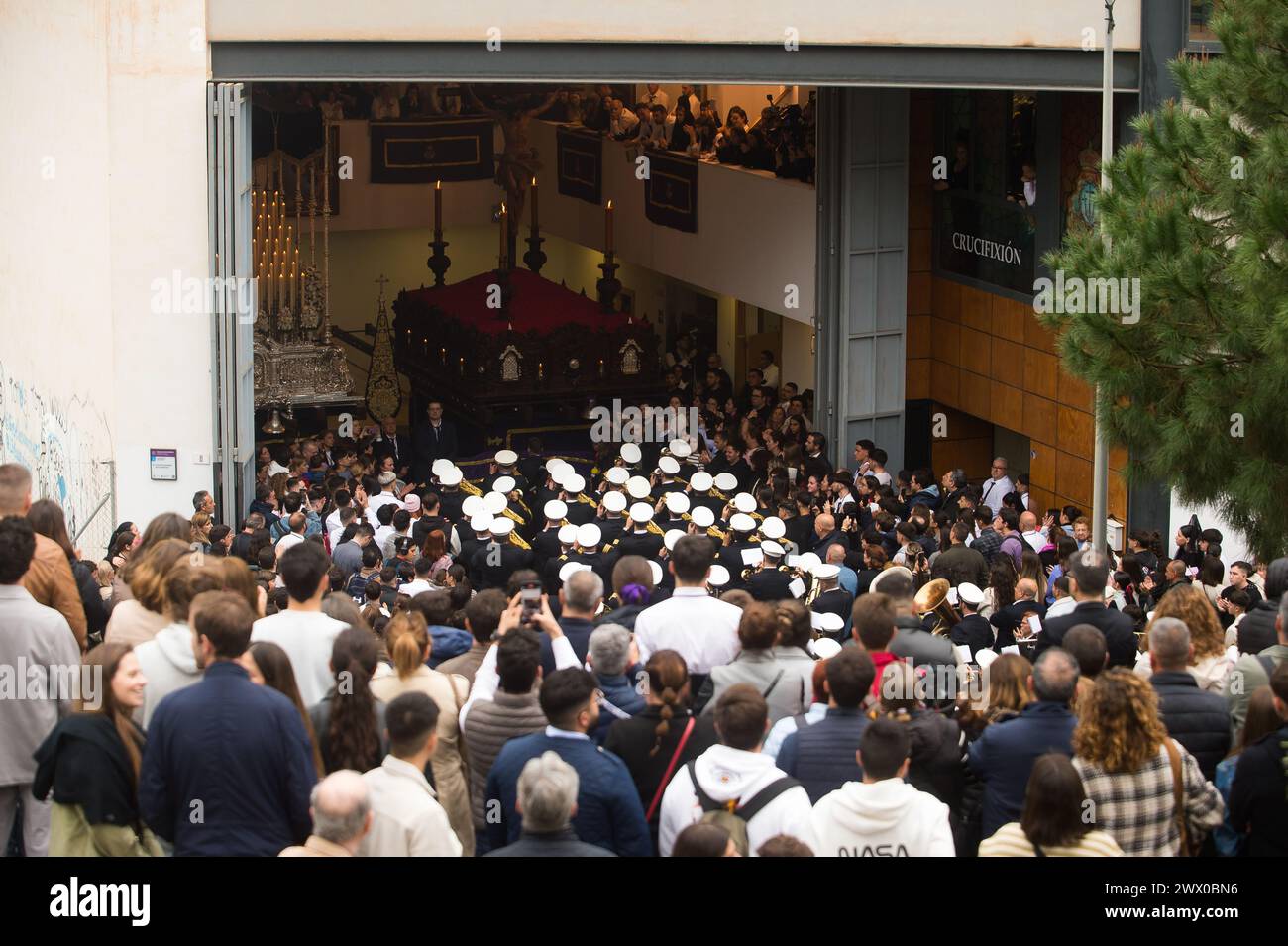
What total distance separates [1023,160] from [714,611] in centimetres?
1301

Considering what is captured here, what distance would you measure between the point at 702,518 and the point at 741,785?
899 centimetres

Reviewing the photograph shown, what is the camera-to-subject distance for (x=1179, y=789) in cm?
713

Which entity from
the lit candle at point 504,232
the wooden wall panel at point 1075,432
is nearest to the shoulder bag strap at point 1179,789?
the wooden wall panel at point 1075,432

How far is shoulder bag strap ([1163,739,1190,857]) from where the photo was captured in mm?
7125

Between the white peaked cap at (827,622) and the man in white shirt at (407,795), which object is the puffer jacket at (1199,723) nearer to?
the man in white shirt at (407,795)

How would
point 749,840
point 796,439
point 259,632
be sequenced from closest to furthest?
1. point 749,840
2. point 259,632
3. point 796,439

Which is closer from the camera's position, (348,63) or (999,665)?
(999,665)

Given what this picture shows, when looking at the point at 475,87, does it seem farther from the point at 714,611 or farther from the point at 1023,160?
the point at 714,611

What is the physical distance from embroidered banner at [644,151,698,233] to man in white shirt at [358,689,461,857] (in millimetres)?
18859

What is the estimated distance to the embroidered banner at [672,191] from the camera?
25172 mm

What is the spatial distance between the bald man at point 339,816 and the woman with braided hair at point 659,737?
1.50 meters

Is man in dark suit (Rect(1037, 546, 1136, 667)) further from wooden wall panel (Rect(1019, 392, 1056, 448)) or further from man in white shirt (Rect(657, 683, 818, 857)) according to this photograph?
wooden wall panel (Rect(1019, 392, 1056, 448))

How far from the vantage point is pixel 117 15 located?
1662cm

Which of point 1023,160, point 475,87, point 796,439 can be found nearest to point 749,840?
point 796,439
